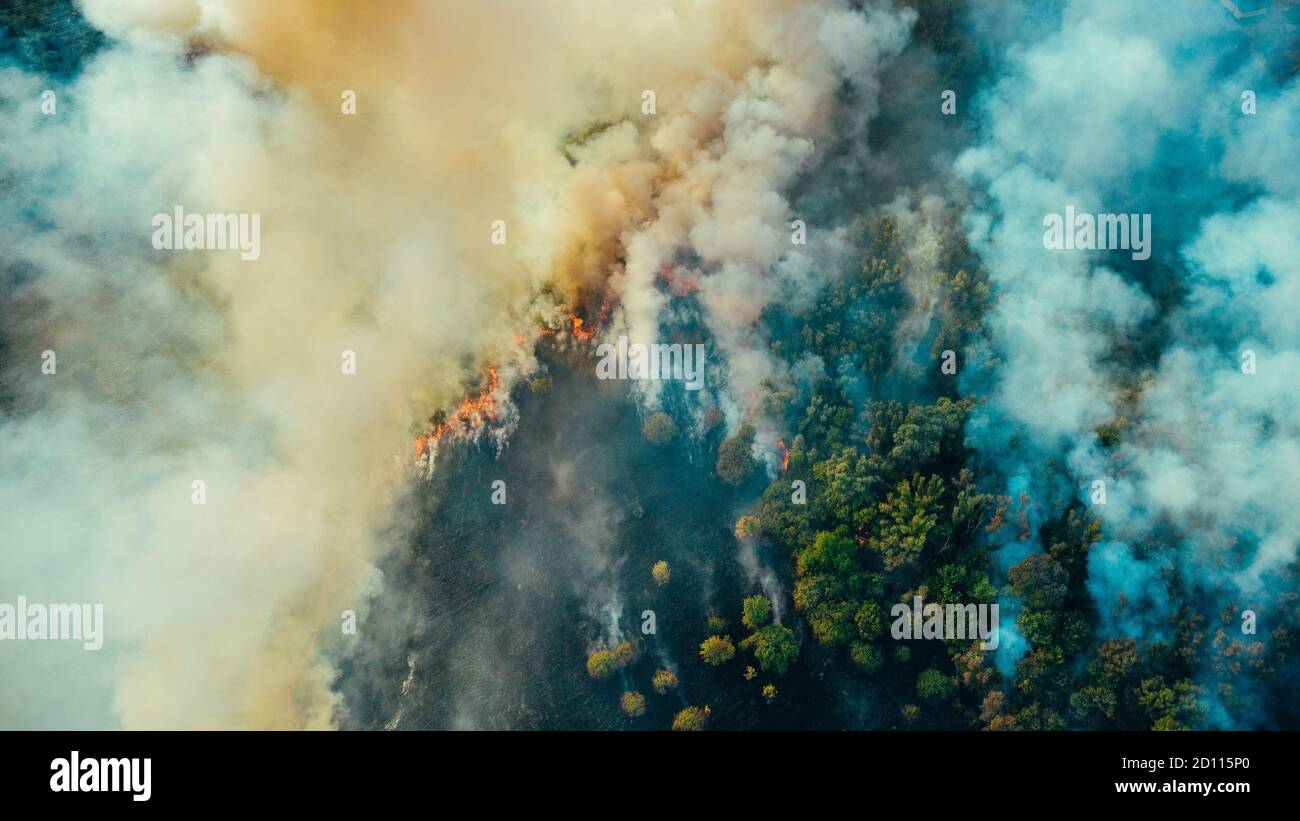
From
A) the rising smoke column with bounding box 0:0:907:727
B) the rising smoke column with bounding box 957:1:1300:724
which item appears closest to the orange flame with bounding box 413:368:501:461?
the rising smoke column with bounding box 0:0:907:727

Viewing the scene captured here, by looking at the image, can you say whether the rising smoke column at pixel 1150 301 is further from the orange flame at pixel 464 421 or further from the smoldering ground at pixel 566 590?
the orange flame at pixel 464 421

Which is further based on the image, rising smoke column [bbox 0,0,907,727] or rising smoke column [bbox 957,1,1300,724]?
rising smoke column [bbox 0,0,907,727]

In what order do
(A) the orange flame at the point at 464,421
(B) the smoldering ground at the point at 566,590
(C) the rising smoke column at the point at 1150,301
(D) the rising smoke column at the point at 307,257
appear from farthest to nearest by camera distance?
(A) the orange flame at the point at 464,421
(D) the rising smoke column at the point at 307,257
(B) the smoldering ground at the point at 566,590
(C) the rising smoke column at the point at 1150,301

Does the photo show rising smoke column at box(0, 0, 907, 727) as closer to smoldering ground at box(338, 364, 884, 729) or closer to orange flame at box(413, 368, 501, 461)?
orange flame at box(413, 368, 501, 461)

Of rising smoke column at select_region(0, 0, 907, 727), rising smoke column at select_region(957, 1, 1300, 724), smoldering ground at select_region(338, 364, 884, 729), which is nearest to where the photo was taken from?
rising smoke column at select_region(957, 1, 1300, 724)

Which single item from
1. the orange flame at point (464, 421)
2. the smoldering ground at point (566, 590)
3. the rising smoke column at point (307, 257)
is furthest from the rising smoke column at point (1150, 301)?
the orange flame at point (464, 421)

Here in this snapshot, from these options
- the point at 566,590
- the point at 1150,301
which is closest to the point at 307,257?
the point at 566,590
